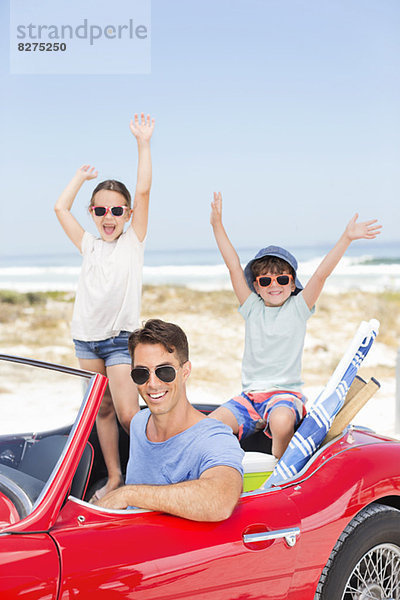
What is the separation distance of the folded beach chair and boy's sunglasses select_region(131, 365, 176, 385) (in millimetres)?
503

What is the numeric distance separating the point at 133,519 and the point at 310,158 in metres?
30.0

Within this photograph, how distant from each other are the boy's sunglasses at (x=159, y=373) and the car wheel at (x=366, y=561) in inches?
30.1

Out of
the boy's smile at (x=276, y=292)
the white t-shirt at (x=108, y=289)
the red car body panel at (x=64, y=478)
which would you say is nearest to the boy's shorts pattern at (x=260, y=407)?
the boy's smile at (x=276, y=292)

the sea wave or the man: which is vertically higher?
the sea wave

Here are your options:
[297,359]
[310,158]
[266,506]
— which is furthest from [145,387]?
[310,158]

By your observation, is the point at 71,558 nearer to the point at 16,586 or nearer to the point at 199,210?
the point at 16,586

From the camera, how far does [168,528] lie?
77.5 inches

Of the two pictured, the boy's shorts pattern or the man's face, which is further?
the boy's shorts pattern

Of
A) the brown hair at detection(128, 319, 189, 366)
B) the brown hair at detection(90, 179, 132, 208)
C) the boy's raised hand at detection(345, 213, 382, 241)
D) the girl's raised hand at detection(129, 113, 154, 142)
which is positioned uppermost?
the girl's raised hand at detection(129, 113, 154, 142)

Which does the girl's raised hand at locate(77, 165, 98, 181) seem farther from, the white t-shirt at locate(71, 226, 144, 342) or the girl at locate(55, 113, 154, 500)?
the white t-shirt at locate(71, 226, 144, 342)

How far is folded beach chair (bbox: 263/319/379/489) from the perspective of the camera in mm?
2496

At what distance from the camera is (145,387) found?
2.19 m

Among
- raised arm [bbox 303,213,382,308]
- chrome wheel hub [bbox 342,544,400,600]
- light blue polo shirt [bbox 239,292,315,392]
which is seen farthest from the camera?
raised arm [bbox 303,213,382,308]

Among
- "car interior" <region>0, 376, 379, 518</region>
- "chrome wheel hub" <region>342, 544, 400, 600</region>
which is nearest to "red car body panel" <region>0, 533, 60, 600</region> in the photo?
"car interior" <region>0, 376, 379, 518</region>
